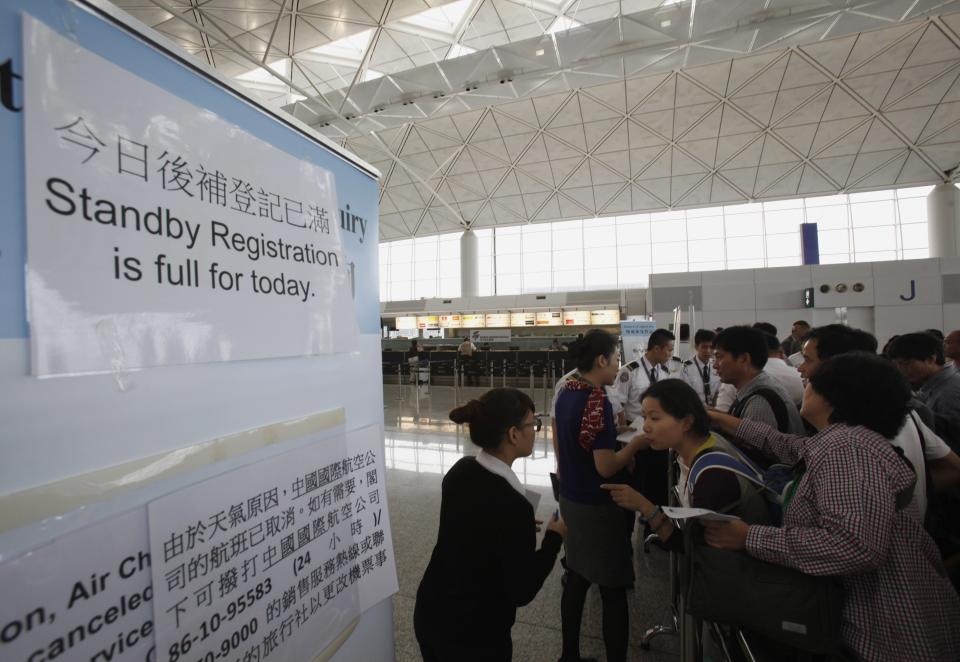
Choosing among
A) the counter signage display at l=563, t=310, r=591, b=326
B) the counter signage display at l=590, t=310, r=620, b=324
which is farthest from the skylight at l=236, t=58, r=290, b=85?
the counter signage display at l=590, t=310, r=620, b=324

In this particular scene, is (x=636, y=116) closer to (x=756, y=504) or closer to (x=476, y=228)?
(x=476, y=228)

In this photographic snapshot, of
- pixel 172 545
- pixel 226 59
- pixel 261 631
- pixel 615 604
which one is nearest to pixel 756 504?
pixel 615 604

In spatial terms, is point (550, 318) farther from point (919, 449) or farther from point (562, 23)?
point (919, 449)

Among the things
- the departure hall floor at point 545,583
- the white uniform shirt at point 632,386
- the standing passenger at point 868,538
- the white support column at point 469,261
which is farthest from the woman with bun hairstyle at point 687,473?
the white support column at point 469,261

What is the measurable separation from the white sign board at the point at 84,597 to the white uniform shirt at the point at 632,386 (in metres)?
4.15

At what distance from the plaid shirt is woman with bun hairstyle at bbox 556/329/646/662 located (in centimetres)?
92

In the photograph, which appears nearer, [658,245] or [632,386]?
[632,386]

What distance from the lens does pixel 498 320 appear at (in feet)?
72.0

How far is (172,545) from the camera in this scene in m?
0.96

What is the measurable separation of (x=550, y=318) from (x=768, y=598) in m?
19.8

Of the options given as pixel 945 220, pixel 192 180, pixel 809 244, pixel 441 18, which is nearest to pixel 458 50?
pixel 441 18

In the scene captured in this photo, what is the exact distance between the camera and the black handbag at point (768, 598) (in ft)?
4.96

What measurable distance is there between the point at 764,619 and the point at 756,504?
0.47 m

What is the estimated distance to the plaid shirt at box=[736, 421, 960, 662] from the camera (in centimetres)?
144
